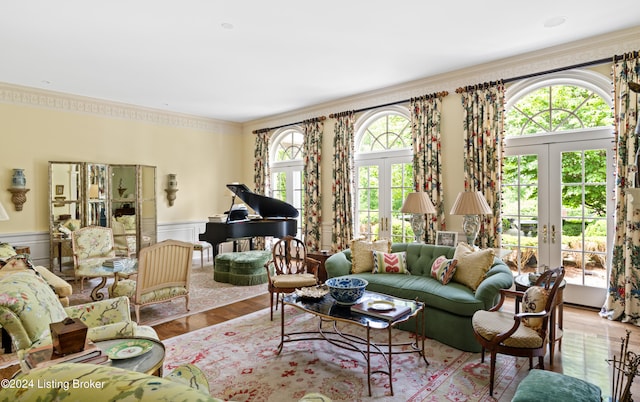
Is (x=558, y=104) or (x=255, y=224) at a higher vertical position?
(x=558, y=104)

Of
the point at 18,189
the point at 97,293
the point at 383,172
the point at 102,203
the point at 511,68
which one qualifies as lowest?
the point at 97,293

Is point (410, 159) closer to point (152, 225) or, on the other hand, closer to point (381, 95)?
point (381, 95)

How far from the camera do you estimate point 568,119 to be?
4566 mm

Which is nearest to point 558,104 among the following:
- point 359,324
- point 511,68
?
point 511,68

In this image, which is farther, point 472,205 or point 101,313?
point 472,205

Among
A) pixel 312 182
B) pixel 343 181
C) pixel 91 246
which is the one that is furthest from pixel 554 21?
pixel 91 246

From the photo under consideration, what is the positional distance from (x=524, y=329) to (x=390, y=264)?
6.06 feet

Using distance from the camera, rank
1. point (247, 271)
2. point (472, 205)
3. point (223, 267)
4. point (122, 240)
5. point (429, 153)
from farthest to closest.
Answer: point (122, 240)
point (223, 267)
point (247, 271)
point (429, 153)
point (472, 205)

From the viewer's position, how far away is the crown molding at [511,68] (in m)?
4.10

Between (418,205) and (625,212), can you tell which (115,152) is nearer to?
(418,205)

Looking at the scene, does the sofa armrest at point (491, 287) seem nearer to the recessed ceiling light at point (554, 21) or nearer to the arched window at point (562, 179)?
the arched window at point (562, 179)

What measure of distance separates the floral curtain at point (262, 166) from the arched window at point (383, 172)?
2.62 metres

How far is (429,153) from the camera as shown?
5.51 meters

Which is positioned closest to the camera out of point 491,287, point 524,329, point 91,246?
point 524,329
